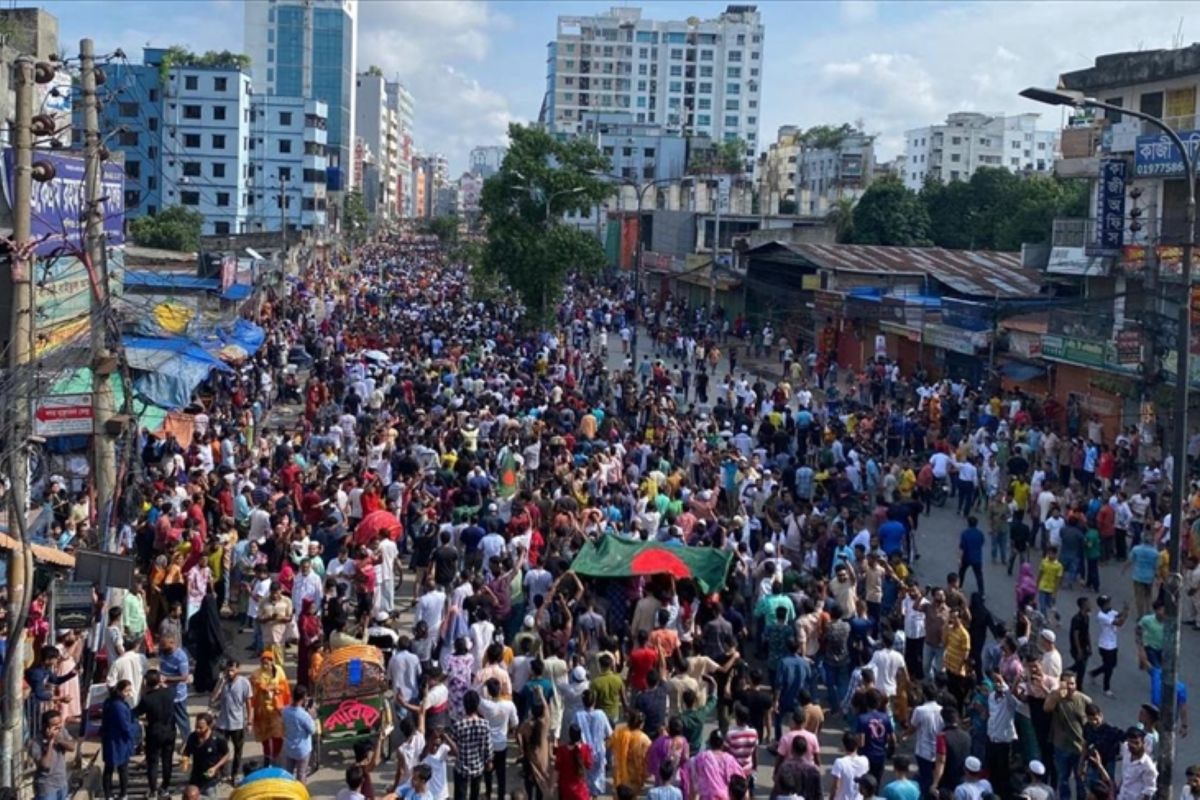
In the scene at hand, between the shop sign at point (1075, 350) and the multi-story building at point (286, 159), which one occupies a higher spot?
the multi-story building at point (286, 159)

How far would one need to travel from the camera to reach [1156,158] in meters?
30.9

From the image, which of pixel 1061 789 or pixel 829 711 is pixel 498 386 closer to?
pixel 829 711

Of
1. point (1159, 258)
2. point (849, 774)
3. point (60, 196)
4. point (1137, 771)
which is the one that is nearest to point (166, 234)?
point (60, 196)

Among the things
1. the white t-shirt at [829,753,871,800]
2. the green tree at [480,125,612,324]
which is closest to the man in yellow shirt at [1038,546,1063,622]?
Result: the white t-shirt at [829,753,871,800]

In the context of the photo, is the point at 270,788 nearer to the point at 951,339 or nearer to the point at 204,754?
the point at 204,754

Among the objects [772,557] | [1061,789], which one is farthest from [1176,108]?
[1061,789]

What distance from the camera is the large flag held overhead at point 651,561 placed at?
536 inches

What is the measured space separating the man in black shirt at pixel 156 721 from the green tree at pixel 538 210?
3379 cm

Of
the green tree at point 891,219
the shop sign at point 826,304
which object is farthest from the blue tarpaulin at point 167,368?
the green tree at point 891,219

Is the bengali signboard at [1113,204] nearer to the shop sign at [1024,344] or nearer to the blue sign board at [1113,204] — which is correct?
the blue sign board at [1113,204]

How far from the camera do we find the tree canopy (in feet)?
203

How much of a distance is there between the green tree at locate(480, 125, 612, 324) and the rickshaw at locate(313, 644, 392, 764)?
33256 millimetres

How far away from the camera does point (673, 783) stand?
974 centimetres

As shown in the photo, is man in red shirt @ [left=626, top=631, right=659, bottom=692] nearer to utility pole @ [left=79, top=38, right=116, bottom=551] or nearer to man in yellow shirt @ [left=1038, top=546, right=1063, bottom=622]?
utility pole @ [left=79, top=38, right=116, bottom=551]
